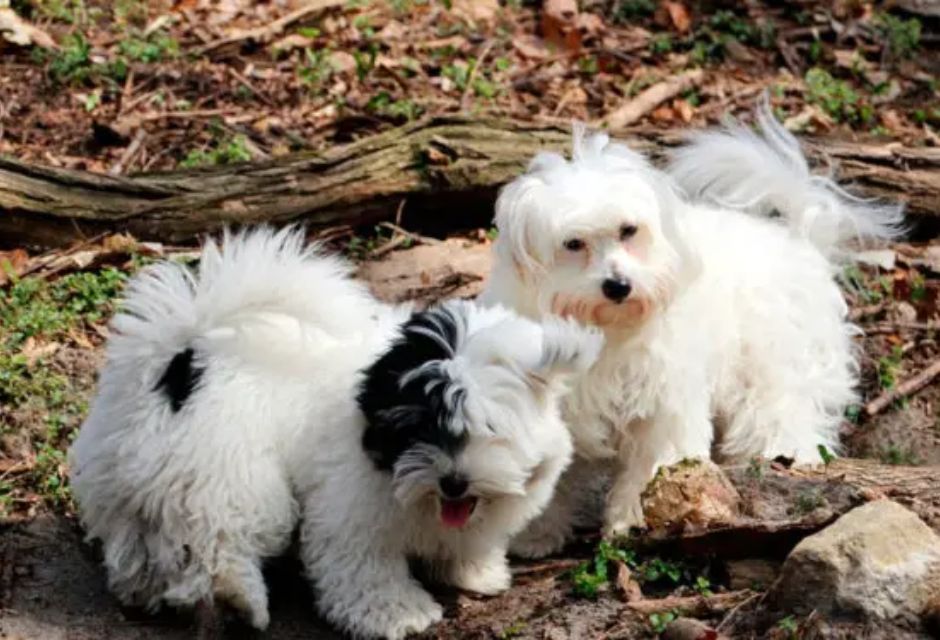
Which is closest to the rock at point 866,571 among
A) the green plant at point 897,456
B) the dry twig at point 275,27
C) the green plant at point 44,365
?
the green plant at point 897,456


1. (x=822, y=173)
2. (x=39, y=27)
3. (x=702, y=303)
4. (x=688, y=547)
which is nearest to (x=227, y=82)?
(x=39, y=27)

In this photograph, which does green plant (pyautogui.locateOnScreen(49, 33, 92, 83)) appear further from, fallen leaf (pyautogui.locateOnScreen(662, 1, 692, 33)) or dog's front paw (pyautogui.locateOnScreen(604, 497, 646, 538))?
dog's front paw (pyautogui.locateOnScreen(604, 497, 646, 538))

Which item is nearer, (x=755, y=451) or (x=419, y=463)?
(x=419, y=463)

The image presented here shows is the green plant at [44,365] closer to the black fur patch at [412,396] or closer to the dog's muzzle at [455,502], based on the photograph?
the black fur patch at [412,396]

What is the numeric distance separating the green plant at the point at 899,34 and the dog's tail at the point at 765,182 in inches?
140

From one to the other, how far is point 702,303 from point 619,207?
609 mm

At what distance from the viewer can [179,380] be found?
176 inches

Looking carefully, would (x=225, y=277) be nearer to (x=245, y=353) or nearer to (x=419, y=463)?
(x=245, y=353)

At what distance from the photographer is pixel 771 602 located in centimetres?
414

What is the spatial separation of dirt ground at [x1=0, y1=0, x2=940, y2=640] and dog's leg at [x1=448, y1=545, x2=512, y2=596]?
51 millimetres

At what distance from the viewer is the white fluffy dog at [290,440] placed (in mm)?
4125

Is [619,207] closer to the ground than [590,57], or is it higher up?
higher up

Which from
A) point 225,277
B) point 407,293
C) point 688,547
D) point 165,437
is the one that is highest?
point 225,277

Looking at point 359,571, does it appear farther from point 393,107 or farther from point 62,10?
point 62,10
